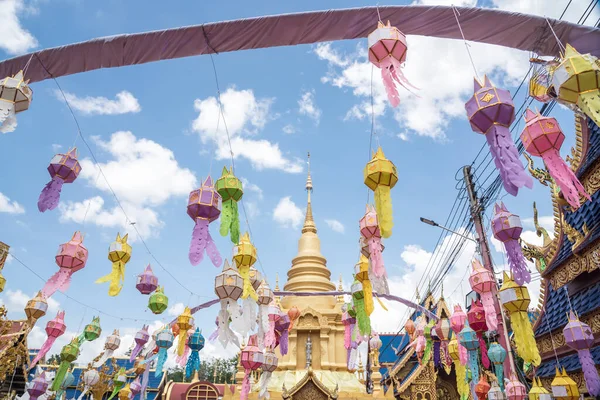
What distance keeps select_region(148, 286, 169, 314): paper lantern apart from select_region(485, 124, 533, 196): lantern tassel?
391 inches

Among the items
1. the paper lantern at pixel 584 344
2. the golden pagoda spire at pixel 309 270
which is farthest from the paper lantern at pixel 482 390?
the golden pagoda spire at pixel 309 270

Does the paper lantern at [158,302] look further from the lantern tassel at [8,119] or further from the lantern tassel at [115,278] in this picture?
the lantern tassel at [8,119]

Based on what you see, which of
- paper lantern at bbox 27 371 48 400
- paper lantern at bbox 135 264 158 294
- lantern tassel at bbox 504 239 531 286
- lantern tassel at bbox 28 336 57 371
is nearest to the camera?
lantern tassel at bbox 504 239 531 286

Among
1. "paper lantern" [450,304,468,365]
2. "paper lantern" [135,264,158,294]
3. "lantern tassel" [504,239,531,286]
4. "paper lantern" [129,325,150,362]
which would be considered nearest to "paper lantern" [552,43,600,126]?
"lantern tassel" [504,239,531,286]

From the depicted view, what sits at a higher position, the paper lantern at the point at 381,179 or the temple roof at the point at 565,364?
the paper lantern at the point at 381,179

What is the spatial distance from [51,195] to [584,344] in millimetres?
9775

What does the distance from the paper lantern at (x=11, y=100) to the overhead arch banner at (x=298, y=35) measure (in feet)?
4.73

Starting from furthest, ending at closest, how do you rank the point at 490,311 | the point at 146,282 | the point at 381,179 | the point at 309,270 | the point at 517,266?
1. the point at 309,270
2. the point at 146,282
3. the point at 490,311
4. the point at 517,266
5. the point at 381,179

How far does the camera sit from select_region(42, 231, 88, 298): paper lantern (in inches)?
328

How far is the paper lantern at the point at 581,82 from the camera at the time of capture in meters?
4.45

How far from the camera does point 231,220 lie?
7152 millimetres

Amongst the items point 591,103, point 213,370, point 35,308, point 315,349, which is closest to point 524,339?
point 591,103

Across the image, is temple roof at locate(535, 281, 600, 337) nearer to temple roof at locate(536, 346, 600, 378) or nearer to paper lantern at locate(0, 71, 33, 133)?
temple roof at locate(536, 346, 600, 378)

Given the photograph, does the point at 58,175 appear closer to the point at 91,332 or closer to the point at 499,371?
the point at 91,332
